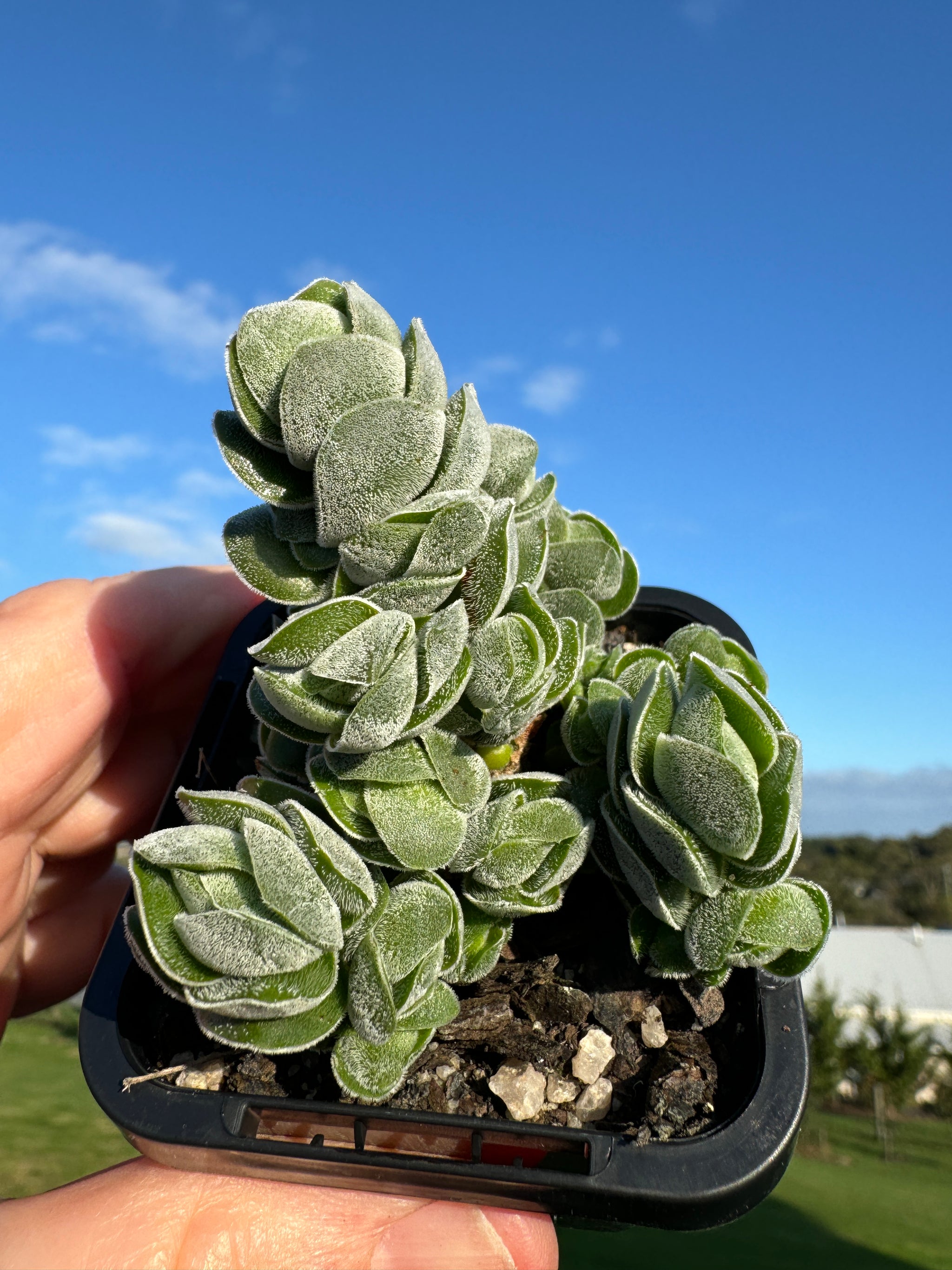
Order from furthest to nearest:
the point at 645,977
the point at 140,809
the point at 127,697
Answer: the point at 140,809, the point at 127,697, the point at 645,977

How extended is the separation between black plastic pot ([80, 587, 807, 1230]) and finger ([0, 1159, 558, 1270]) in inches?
1.1

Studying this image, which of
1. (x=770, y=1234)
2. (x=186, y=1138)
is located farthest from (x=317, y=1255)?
(x=770, y=1234)

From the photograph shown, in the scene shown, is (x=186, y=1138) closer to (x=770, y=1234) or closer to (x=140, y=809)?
(x=140, y=809)

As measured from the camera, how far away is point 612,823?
30.1 inches

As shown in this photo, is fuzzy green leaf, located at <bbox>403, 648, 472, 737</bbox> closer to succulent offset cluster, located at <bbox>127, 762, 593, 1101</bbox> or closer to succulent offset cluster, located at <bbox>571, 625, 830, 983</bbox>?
succulent offset cluster, located at <bbox>127, 762, 593, 1101</bbox>

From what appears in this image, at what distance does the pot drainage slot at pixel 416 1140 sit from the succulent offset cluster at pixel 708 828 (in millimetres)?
176

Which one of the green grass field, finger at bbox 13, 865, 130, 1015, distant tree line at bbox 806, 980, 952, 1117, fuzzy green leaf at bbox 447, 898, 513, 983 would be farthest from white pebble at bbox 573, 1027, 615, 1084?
distant tree line at bbox 806, 980, 952, 1117

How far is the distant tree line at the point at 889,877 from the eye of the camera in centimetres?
2031

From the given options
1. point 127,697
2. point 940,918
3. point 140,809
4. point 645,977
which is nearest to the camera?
point 645,977

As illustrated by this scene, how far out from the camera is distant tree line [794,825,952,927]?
20.3 m

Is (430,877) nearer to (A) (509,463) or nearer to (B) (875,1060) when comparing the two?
(A) (509,463)

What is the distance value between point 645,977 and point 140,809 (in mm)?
891

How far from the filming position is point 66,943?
4.74 ft

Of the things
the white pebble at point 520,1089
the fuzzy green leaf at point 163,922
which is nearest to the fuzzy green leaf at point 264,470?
the fuzzy green leaf at point 163,922
